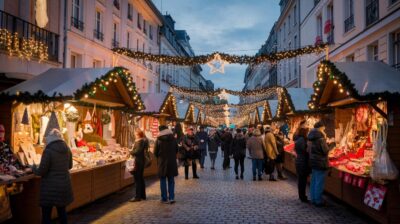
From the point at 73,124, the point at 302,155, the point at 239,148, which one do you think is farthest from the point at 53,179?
the point at 239,148

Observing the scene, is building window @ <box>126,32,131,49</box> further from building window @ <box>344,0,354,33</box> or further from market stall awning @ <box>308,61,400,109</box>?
market stall awning @ <box>308,61,400,109</box>

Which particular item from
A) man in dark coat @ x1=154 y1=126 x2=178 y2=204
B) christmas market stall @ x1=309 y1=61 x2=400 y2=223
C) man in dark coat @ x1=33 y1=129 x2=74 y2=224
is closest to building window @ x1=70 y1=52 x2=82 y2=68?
man in dark coat @ x1=154 y1=126 x2=178 y2=204

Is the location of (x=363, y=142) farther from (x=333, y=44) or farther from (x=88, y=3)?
(x=88, y=3)

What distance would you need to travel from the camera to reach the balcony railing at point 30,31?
1193 centimetres

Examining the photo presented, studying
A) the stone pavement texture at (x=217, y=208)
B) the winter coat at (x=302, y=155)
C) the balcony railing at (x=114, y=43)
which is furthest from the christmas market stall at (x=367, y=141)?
the balcony railing at (x=114, y=43)

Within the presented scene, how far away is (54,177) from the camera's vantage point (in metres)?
6.52

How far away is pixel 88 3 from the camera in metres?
21.1

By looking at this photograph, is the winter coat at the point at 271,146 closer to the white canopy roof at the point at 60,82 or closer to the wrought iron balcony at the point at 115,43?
the white canopy roof at the point at 60,82

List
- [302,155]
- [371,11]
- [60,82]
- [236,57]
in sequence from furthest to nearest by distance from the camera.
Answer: [236,57]
[371,11]
[302,155]
[60,82]

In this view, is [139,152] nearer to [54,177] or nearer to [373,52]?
[54,177]

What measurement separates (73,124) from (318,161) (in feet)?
22.0

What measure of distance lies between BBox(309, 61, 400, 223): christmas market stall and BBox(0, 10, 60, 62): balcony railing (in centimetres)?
850

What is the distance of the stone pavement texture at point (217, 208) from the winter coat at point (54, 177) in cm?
179

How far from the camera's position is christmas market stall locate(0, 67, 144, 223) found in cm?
844
